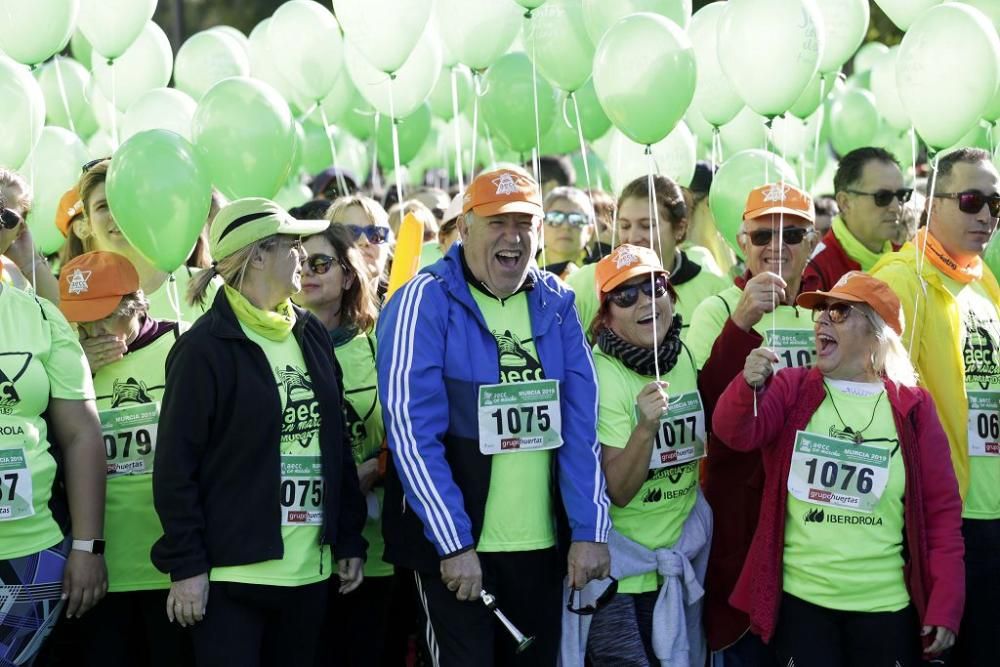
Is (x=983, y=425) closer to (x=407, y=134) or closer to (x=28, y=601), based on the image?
(x=28, y=601)

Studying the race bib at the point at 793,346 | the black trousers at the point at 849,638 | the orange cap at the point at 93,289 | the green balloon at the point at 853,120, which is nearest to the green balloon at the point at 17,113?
the orange cap at the point at 93,289

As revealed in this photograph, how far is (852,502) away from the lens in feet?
12.3

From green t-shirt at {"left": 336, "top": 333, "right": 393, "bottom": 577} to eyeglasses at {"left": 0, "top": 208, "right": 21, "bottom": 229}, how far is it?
1145 millimetres

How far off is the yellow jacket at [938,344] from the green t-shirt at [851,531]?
1.78 ft

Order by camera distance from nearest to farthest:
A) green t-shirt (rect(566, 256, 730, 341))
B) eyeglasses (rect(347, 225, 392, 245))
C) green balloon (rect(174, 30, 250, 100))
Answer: green t-shirt (rect(566, 256, 730, 341)), eyeglasses (rect(347, 225, 392, 245)), green balloon (rect(174, 30, 250, 100))

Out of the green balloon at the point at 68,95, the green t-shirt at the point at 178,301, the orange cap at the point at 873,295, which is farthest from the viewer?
the green balloon at the point at 68,95

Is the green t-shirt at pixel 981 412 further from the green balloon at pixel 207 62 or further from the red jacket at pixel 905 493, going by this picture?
the green balloon at pixel 207 62

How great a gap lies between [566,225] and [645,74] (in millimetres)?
1837

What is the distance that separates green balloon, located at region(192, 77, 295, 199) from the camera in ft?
15.0

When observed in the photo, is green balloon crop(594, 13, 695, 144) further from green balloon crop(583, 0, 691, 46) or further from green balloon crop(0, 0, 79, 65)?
green balloon crop(0, 0, 79, 65)

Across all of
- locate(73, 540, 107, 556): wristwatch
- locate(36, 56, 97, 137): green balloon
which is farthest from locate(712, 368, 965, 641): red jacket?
locate(36, 56, 97, 137): green balloon

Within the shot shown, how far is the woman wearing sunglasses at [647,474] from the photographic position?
3918mm

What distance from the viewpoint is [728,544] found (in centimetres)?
421

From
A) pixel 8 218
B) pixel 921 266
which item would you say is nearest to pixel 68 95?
pixel 8 218
